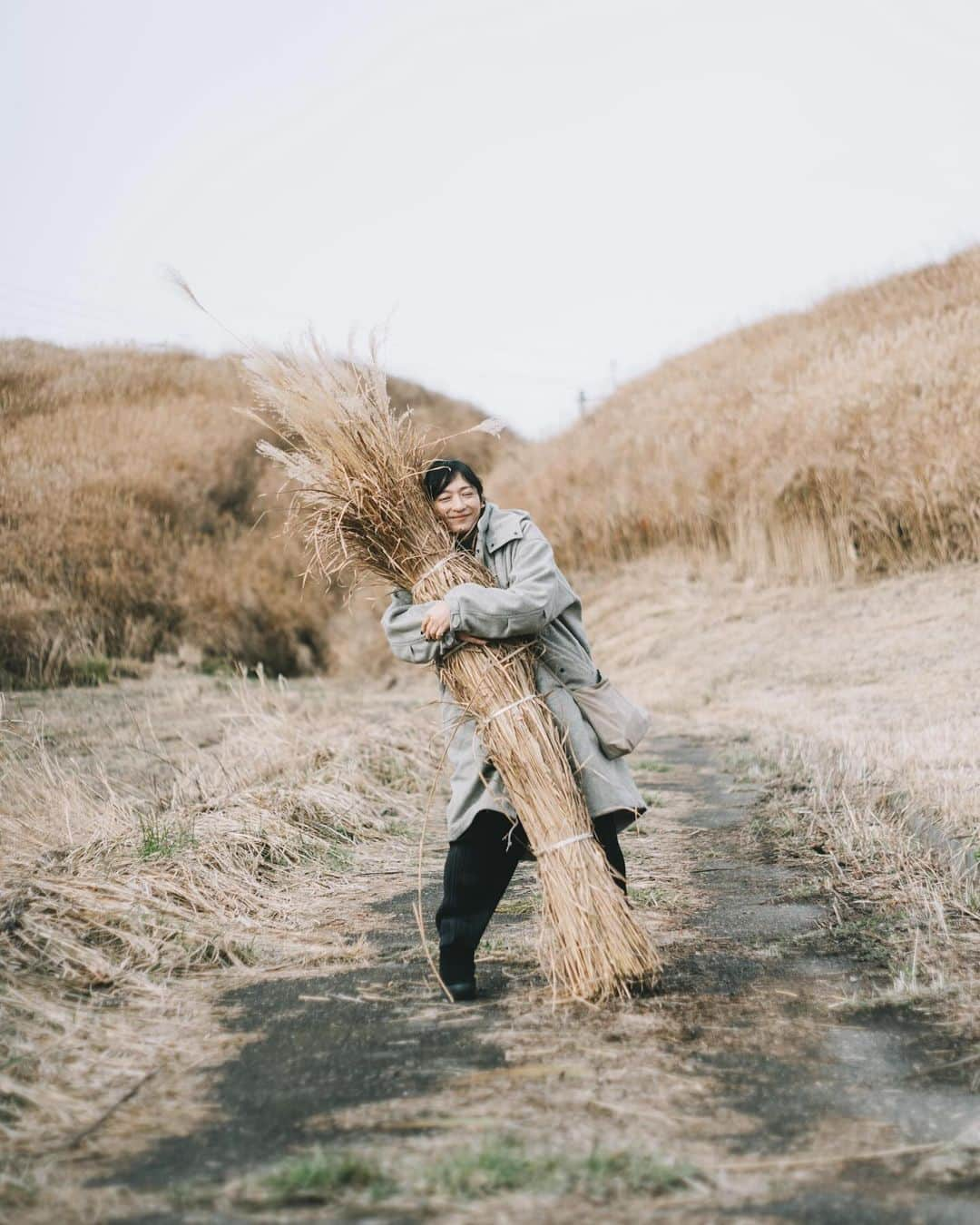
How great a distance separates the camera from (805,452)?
14766mm

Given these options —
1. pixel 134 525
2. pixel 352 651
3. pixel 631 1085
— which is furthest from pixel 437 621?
pixel 352 651

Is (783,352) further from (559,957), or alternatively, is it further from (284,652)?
(559,957)

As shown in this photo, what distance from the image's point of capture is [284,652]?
15.4 meters

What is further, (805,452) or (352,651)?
(352,651)

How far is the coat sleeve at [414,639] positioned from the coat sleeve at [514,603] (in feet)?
0.25

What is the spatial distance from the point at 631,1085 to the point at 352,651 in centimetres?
1456

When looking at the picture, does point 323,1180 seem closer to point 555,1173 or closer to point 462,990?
point 555,1173

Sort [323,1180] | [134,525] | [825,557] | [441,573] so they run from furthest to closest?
[825,557], [134,525], [441,573], [323,1180]

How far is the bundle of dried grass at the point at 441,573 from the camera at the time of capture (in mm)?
3324

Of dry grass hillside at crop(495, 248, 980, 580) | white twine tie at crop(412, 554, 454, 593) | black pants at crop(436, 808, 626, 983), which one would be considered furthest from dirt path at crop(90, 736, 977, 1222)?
dry grass hillside at crop(495, 248, 980, 580)

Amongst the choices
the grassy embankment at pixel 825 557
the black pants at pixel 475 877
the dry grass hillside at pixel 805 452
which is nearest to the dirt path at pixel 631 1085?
the black pants at pixel 475 877

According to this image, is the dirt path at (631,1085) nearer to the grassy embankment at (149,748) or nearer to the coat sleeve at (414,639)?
the grassy embankment at (149,748)

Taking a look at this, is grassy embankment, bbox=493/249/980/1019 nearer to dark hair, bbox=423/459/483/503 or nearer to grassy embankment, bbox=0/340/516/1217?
dark hair, bbox=423/459/483/503

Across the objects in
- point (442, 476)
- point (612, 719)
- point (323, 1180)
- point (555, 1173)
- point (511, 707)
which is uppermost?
point (442, 476)
